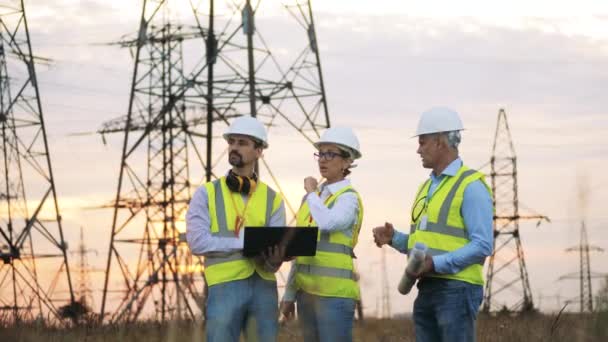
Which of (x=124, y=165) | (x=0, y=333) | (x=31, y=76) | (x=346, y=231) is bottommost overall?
(x=0, y=333)

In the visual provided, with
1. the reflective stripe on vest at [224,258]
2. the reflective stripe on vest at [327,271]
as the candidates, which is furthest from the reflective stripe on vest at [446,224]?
the reflective stripe on vest at [224,258]

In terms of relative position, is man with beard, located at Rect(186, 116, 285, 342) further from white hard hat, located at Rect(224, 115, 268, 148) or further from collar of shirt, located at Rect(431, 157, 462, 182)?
collar of shirt, located at Rect(431, 157, 462, 182)

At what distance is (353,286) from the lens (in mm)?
9203

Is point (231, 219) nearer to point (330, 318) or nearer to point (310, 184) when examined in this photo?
point (310, 184)

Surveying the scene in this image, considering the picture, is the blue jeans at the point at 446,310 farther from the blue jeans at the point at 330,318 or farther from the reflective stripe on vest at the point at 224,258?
the reflective stripe on vest at the point at 224,258

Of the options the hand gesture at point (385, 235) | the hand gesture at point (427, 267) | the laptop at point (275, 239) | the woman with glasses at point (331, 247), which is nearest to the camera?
the hand gesture at point (427, 267)

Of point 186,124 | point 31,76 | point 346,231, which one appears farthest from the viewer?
point 186,124

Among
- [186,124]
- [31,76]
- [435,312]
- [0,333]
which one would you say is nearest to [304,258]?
[435,312]

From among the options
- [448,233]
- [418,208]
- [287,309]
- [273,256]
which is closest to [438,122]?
[418,208]

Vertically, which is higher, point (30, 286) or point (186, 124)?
point (186, 124)

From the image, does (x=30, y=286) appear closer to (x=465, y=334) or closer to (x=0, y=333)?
(x=0, y=333)

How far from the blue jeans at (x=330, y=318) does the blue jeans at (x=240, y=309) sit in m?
0.22

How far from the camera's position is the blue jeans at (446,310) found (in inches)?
302

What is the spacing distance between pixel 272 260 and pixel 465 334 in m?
1.60
